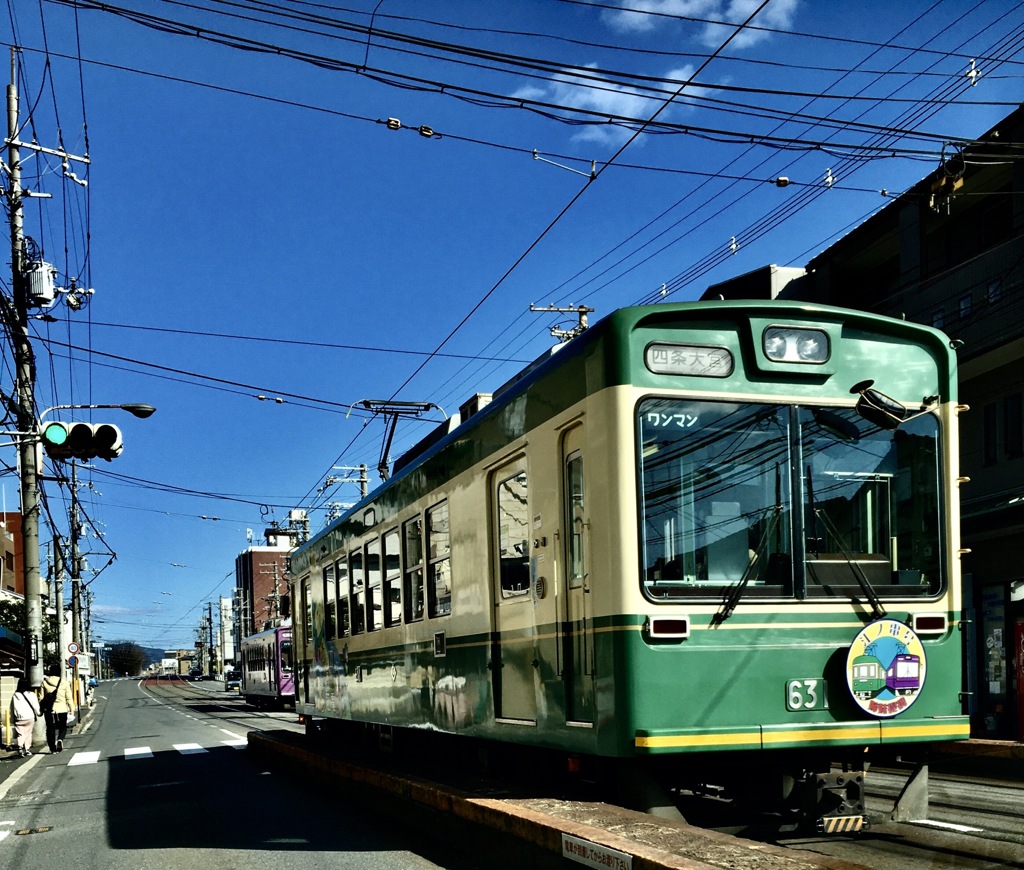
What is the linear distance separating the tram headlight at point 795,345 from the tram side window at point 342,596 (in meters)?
7.71

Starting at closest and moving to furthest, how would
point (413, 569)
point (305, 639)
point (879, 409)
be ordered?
point (879, 409) → point (413, 569) → point (305, 639)

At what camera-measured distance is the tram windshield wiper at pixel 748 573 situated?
6.52 meters

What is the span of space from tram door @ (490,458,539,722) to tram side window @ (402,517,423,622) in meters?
2.09

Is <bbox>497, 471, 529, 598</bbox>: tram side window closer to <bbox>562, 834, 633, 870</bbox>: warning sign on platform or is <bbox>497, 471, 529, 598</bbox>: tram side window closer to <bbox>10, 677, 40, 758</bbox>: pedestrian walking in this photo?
<bbox>562, 834, 633, 870</bbox>: warning sign on platform

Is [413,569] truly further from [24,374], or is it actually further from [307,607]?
[24,374]

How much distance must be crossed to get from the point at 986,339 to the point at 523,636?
1634cm

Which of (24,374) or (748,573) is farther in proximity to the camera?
(24,374)

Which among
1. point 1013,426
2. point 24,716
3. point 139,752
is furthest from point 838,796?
point 24,716

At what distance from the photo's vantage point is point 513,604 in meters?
7.98

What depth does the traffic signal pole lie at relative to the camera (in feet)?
74.8

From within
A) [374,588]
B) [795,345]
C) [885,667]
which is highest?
[795,345]

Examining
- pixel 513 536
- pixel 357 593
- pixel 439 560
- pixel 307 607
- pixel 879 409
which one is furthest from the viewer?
pixel 307 607

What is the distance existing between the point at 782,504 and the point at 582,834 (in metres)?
2.18

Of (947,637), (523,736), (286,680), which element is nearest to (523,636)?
(523,736)
